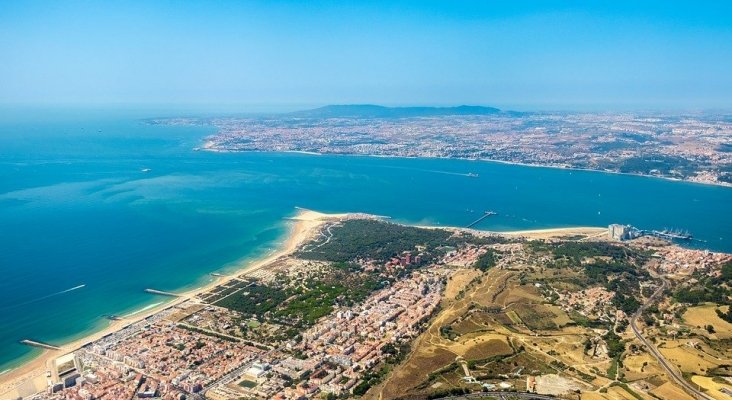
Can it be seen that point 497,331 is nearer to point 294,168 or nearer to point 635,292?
point 635,292

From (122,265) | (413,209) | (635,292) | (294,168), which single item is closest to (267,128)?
(294,168)

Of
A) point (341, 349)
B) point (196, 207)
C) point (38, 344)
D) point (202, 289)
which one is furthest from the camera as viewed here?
point (196, 207)

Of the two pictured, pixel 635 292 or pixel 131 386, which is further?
pixel 635 292

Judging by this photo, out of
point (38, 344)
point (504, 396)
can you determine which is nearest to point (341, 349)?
point (504, 396)

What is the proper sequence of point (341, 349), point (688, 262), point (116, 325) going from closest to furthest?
point (341, 349) → point (116, 325) → point (688, 262)

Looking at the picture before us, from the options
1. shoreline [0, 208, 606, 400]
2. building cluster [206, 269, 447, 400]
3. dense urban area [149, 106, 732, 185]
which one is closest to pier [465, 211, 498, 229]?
shoreline [0, 208, 606, 400]

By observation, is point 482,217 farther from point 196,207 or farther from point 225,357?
point 225,357
